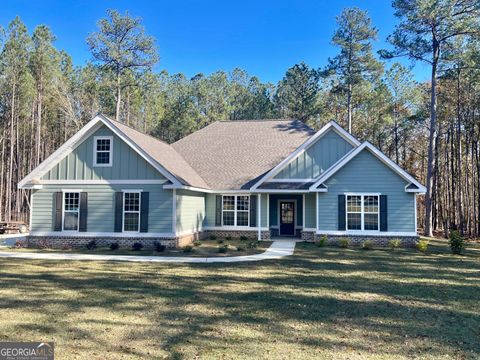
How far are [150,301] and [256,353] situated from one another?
3.30m

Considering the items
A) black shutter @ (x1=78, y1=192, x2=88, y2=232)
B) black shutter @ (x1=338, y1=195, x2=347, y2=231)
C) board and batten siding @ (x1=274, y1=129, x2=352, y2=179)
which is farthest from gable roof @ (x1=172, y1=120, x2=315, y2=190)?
black shutter @ (x1=78, y1=192, x2=88, y2=232)

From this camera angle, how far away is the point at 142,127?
41.7m

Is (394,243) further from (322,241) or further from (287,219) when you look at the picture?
(287,219)

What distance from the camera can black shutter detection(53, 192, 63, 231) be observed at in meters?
15.9

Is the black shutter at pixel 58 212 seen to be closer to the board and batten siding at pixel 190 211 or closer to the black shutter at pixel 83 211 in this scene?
the black shutter at pixel 83 211

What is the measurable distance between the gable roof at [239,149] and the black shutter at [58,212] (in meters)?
7.50

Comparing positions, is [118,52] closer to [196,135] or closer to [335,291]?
[196,135]

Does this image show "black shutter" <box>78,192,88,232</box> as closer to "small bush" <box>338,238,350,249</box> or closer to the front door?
the front door

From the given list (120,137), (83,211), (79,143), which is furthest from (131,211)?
(79,143)

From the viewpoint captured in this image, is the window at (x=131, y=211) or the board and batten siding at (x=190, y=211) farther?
the board and batten siding at (x=190, y=211)

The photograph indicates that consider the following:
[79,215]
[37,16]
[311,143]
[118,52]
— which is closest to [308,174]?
[311,143]

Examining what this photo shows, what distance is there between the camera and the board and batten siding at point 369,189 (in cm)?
1623

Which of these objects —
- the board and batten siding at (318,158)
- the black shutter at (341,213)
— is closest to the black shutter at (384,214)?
the black shutter at (341,213)

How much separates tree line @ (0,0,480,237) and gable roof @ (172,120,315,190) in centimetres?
865
